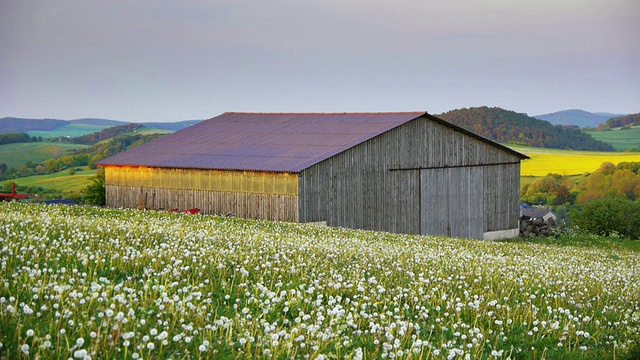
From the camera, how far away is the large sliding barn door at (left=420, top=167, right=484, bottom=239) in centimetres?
4578

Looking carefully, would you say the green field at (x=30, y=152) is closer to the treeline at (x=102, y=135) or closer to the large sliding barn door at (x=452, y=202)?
the treeline at (x=102, y=135)

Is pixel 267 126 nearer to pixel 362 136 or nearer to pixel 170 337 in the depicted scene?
pixel 362 136

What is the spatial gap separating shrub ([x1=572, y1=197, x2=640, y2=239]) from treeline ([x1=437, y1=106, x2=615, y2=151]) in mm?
74400

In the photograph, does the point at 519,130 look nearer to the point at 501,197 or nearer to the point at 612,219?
the point at 612,219

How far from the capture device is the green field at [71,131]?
14925 centimetres

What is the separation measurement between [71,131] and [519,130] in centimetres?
8562

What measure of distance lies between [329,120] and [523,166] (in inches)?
3755

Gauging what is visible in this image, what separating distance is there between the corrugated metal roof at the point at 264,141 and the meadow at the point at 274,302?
22.4m

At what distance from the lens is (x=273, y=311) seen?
10.8 m

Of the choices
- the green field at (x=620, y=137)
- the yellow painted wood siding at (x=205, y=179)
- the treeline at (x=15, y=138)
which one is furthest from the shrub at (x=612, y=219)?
the green field at (x=620, y=137)

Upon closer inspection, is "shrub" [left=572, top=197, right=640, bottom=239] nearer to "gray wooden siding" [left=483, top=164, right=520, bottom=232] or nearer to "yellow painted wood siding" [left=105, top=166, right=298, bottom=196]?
"gray wooden siding" [left=483, top=164, right=520, bottom=232]

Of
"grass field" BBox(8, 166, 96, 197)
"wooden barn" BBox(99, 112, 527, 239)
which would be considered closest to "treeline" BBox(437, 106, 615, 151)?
"grass field" BBox(8, 166, 96, 197)

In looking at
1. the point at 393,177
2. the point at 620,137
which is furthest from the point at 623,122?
the point at 393,177

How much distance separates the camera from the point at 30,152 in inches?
4902
